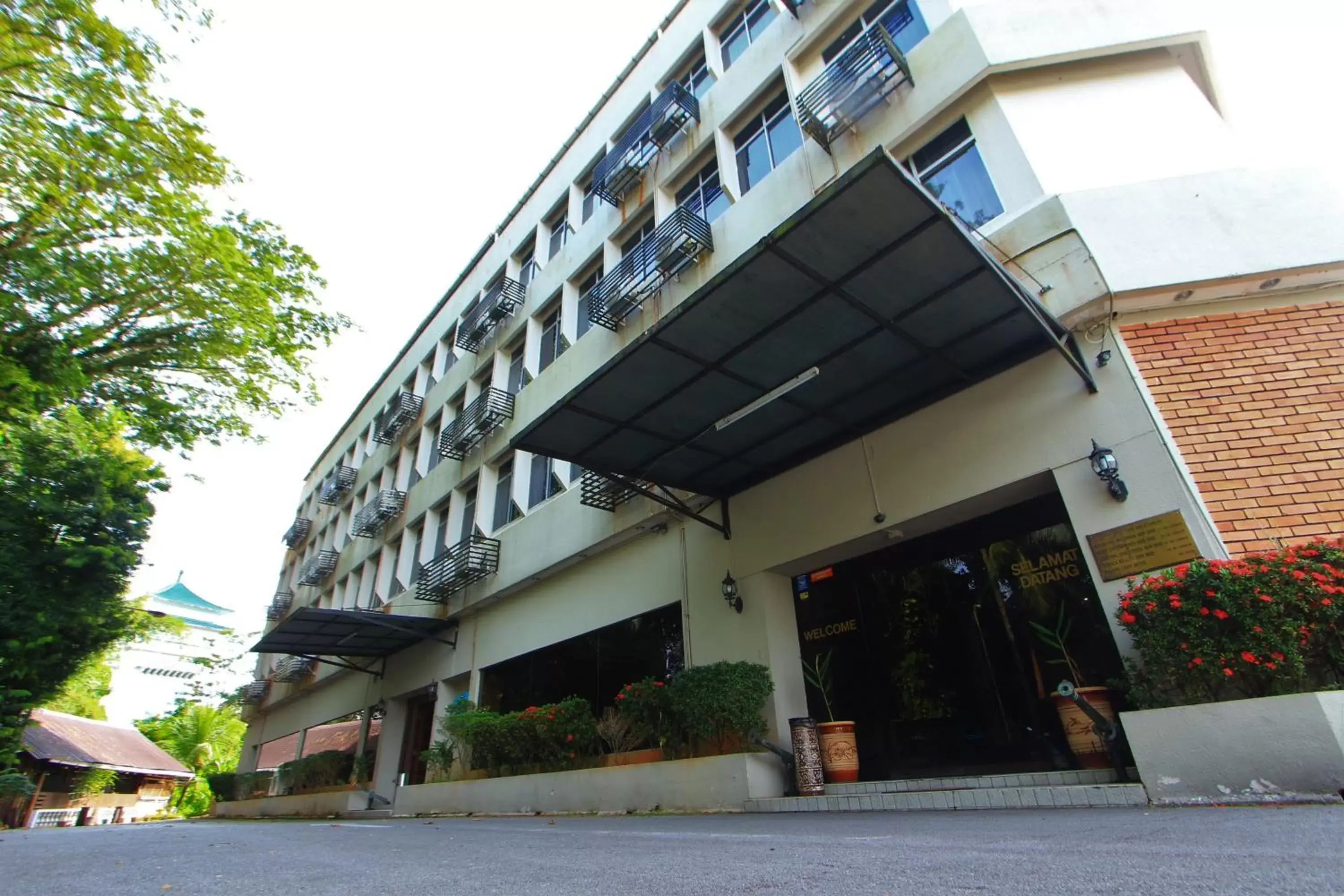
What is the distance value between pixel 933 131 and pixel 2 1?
38.5 ft

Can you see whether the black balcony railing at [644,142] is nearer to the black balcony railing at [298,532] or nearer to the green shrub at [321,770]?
the green shrub at [321,770]

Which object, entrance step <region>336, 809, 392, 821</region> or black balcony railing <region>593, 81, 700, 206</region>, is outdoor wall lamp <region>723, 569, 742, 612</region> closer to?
black balcony railing <region>593, 81, 700, 206</region>

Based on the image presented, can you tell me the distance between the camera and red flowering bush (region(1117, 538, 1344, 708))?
397 centimetres

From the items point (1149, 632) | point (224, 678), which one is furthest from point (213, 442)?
point (224, 678)

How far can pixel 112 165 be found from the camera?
32.3 ft

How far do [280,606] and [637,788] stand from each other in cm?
2388

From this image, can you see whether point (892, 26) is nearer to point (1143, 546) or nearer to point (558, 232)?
point (1143, 546)

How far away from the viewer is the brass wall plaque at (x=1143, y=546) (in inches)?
199

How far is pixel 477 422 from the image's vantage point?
14781 millimetres

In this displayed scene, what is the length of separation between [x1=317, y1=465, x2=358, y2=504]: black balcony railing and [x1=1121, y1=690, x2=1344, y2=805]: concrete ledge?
2361 cm

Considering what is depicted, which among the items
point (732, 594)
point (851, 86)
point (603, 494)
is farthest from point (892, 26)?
point (732, 594)

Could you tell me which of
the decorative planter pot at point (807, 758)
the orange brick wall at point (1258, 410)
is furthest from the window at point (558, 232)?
Answer: the orange brick wall at point (1258, 410)

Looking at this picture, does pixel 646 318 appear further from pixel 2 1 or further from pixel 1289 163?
pixel 2 1

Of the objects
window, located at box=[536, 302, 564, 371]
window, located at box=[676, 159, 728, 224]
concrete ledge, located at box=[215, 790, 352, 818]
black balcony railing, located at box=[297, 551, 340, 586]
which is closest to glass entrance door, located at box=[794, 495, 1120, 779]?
window, located at box=[676, 159, 728, 224]
